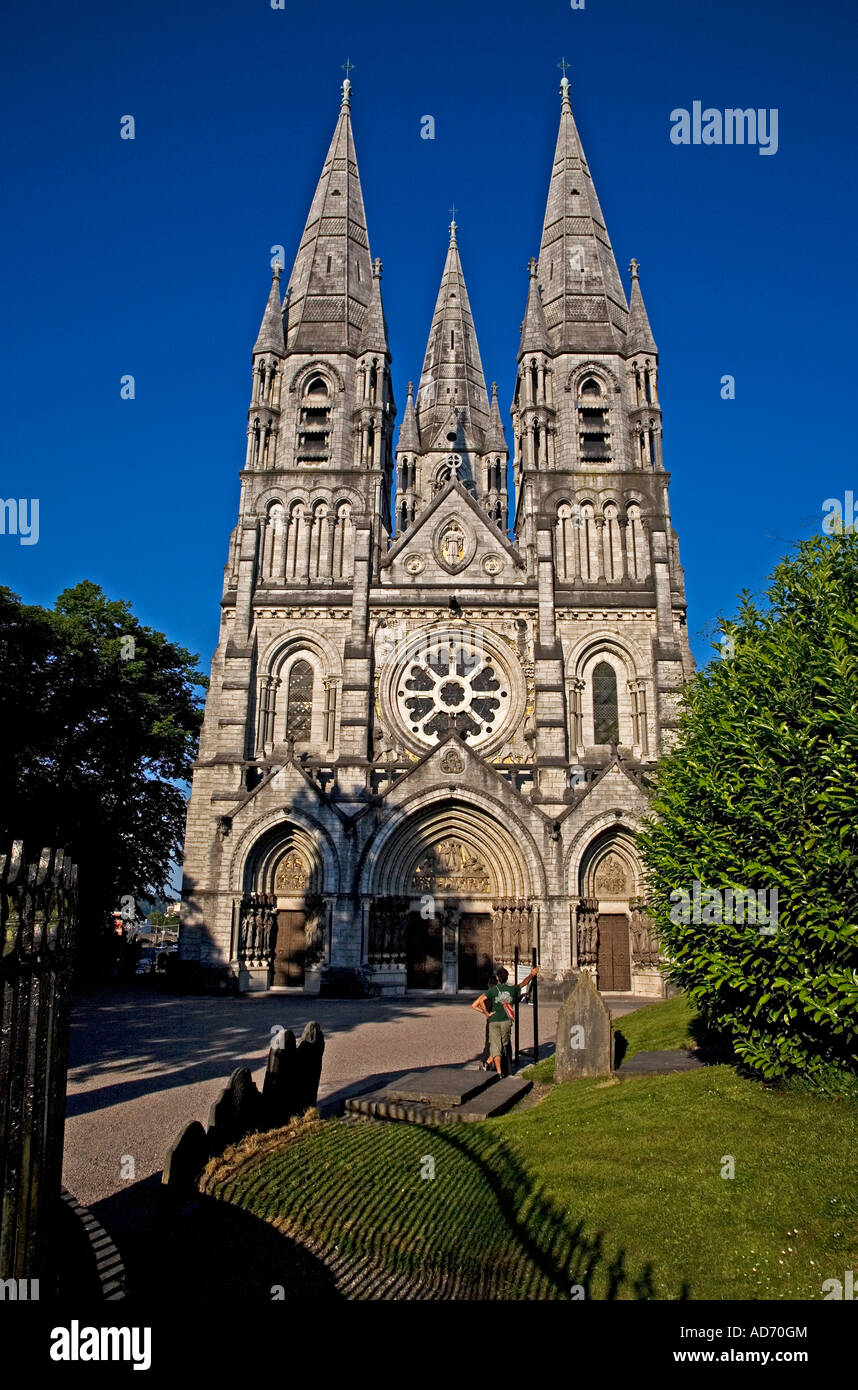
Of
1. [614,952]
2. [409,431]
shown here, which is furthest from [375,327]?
[614,952]

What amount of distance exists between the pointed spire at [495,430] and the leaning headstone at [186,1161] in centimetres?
4828

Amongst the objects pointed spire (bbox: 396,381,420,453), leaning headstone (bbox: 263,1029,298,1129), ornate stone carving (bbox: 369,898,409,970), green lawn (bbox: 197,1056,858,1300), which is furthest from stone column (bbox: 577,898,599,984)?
pointed spire (bbox: 396,381,420,453)

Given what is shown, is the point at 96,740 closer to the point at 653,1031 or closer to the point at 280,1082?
the point at 653,1031

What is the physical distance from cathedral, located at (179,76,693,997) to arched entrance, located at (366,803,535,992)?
0.07 metres

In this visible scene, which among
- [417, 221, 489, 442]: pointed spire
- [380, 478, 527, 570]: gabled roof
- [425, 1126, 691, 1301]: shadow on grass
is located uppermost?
[417, 221, 489, 442]: pointed spire

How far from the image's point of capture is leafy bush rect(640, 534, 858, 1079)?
→ 8.77 meters

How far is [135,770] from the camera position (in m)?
34.6

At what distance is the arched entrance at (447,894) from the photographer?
26.2m

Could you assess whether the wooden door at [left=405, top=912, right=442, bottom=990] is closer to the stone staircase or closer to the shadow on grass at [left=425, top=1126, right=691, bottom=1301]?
the stone staircase

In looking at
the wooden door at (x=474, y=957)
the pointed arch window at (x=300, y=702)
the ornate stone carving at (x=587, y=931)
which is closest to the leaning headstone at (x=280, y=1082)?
the ornate stone carving at (x=587, y=931)

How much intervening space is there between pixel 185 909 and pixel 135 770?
33.0ft

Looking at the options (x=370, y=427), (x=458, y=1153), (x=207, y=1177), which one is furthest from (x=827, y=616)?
(x=370, y=427)

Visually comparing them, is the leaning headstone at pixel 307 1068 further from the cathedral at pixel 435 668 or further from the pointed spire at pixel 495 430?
the pointed spire at pixel 495 430
